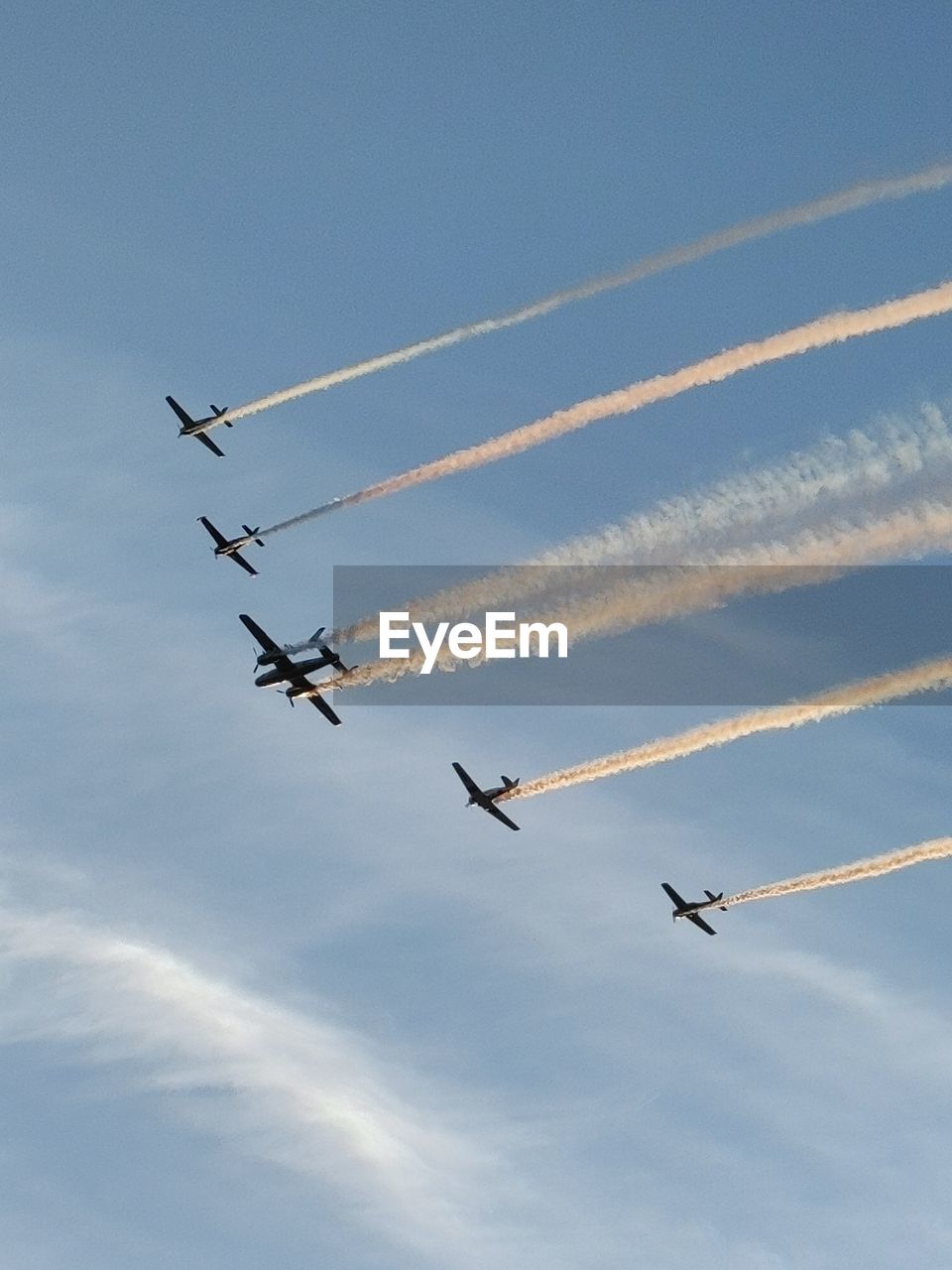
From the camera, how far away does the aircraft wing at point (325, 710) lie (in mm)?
67812

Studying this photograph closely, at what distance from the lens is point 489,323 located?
175 feet

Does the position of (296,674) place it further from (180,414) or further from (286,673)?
(180,414)

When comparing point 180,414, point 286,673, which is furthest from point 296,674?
point 180,414

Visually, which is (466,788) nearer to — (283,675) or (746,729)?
(283,675)

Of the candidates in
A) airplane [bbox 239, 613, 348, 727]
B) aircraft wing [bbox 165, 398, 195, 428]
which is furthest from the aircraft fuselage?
aircraft wing [bbox 165, 398, 195, 428]

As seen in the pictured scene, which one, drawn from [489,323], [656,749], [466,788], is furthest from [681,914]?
[489,323]

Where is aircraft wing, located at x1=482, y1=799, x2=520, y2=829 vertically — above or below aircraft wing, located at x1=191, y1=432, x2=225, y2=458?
below

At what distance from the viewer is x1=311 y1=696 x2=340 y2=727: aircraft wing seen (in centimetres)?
6781

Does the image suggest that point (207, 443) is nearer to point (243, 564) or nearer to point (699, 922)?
point (243, 564)

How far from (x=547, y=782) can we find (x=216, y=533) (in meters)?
27.5

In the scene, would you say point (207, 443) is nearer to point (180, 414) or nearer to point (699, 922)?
point (180, 414)

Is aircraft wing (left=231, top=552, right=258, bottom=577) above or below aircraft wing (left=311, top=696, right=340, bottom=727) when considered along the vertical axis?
above

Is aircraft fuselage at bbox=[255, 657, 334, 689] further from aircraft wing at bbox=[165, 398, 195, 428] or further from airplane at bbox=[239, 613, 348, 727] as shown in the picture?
aircraft wing at bbox=[165, 398, 195, 428]

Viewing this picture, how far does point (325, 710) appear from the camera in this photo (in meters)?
68.6
